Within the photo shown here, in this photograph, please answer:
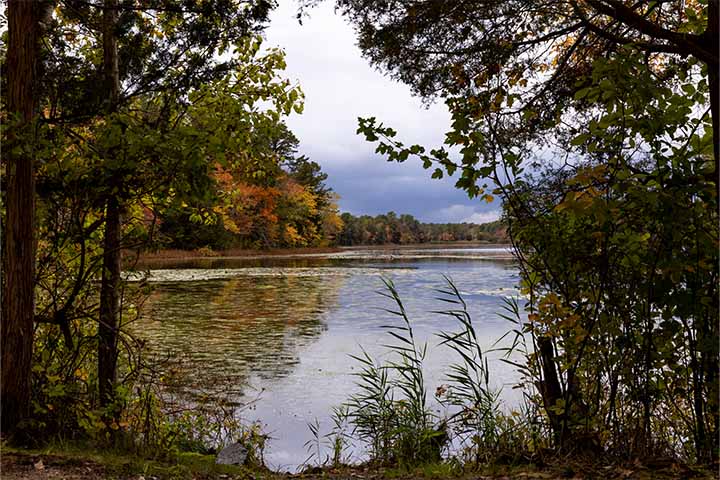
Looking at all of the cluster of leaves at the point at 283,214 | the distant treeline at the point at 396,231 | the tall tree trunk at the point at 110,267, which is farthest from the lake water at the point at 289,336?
the distant treeline at the point at 396,231

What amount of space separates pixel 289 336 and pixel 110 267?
573 cm

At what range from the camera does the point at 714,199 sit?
2.96m

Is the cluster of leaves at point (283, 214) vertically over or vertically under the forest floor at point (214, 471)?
over

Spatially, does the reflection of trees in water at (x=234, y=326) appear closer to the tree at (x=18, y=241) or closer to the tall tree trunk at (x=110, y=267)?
the tall tree trunk at (x=110, y=267)

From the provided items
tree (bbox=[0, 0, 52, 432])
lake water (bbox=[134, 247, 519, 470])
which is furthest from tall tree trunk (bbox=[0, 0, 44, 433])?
lake water (bbox=[134, 247, 519, 470])

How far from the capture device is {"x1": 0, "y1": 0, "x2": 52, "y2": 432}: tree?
12.5 feet

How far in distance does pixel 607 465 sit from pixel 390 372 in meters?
4.71

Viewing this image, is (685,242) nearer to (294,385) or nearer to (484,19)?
(484,19)

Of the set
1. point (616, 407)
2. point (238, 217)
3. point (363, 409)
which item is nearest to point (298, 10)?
point (363, 409)

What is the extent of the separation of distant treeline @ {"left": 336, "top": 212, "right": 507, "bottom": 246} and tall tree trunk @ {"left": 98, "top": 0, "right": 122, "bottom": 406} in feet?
165

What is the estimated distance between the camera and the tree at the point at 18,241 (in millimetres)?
3803

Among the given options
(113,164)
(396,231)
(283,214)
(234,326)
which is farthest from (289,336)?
(396,231)

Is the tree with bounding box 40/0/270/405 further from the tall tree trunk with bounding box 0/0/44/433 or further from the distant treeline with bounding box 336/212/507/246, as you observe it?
the distant treeline with bounding box 336/212/507/246

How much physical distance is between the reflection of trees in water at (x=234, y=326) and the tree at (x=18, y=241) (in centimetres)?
87
